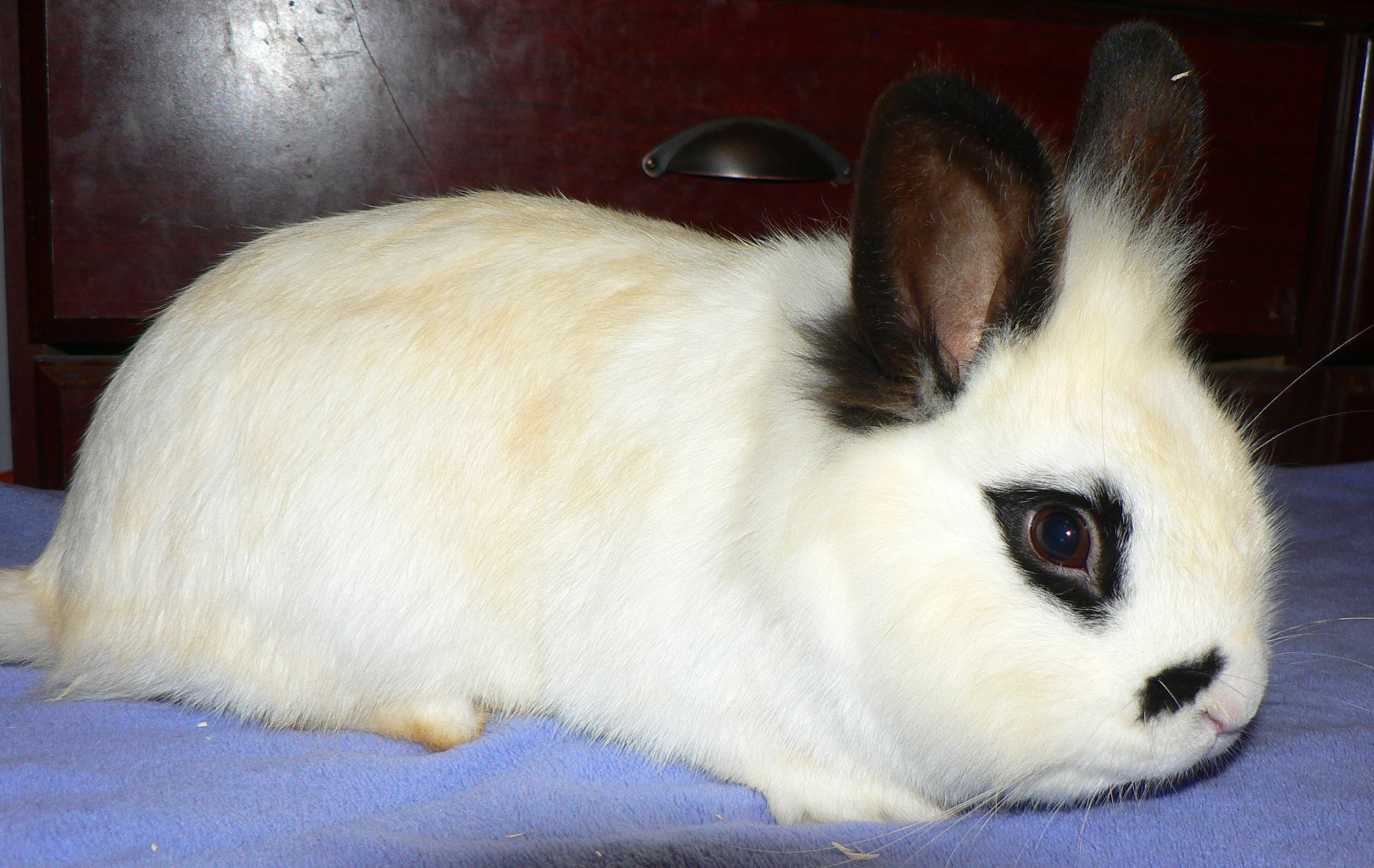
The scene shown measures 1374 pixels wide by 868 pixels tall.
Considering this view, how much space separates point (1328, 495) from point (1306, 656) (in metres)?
0.88

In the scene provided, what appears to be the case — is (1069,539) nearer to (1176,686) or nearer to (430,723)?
(1176,686)

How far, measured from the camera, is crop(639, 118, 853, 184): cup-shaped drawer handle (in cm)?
215

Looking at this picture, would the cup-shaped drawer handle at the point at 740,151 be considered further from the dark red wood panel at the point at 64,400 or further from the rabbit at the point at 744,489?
the dark red wood panel at the point at 64,400

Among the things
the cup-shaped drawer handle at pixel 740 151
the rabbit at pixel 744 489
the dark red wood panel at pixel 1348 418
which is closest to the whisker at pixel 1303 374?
the dark red wood panel at pixel 1348 418

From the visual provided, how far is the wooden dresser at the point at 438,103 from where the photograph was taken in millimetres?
1891

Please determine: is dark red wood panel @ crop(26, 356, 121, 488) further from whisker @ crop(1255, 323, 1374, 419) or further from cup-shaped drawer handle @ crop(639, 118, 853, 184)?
whisker @ crop(1255, 323, 1374, 419)

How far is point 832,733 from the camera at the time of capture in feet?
3.11

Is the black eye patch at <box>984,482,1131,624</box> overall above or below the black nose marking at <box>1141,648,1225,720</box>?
above

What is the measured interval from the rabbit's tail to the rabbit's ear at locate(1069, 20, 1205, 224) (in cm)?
122

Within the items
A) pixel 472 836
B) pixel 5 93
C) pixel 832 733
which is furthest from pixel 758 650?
pixel 5 93

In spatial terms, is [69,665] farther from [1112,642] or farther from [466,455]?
[1112,642]

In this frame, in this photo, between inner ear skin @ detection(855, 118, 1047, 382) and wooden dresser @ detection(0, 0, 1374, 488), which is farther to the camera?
wooden dresser @ detection(0, 0, 1374, 488)

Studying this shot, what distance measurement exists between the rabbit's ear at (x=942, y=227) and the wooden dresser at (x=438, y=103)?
1.05m

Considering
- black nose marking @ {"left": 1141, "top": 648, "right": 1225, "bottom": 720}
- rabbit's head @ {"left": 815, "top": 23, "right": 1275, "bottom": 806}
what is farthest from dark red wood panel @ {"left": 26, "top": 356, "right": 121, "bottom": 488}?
black nose marking @ {"left": 1141, "top": 648, "right": 1225, "bottom": 720}
